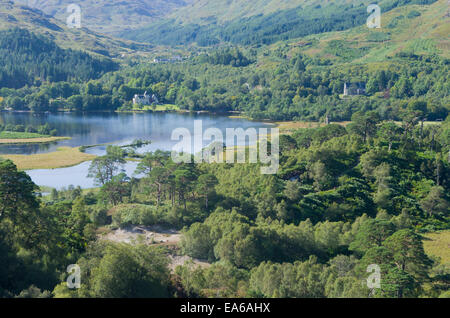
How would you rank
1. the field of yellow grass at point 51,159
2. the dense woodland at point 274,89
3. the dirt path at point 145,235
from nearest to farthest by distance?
the dirt path at point 145,235 → the field of yellow grass at point 51,159 → the dense woodland at point 274,89

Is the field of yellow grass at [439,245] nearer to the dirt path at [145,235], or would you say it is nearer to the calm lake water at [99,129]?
the dirt path at [145,235]

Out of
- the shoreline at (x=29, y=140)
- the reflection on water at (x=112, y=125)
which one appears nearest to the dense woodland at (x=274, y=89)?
the reflection on water at (x=112, y=125)

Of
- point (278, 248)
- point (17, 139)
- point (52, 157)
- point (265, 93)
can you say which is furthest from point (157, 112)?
point (278, 248)

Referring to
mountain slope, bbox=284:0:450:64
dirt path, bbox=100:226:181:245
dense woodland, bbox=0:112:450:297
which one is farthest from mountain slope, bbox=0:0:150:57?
dirt path, bbox=100:226:181:245

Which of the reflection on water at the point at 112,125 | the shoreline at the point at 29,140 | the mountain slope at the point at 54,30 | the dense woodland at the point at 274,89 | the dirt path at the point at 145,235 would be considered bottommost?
the dirt path at the point at 145,235

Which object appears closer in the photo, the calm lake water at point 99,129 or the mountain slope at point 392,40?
the calm lake water at point 99,129

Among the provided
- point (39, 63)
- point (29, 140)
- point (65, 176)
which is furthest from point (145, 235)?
point (39, 63)
